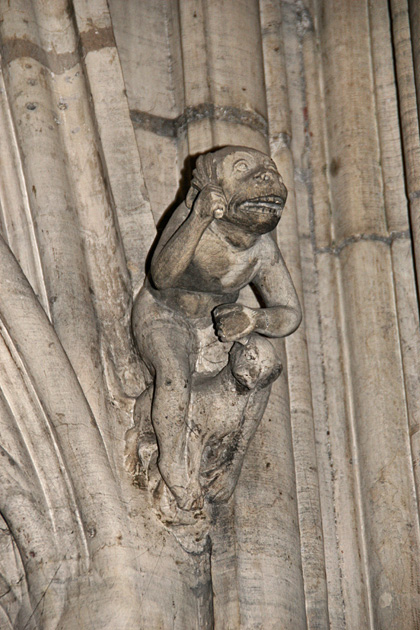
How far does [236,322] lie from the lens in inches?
118

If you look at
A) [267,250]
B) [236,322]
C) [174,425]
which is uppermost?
[267,250]

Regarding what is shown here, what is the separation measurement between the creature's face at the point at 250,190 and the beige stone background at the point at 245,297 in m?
0.42

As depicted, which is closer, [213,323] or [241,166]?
[241,166]

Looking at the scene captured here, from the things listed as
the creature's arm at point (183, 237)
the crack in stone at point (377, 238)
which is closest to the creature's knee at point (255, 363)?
the creature's arm at point (183, 237)

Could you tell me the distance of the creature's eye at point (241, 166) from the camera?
2945 millimetres

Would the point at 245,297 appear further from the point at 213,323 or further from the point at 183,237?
the point at 183,237

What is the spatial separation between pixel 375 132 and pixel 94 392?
1.35m

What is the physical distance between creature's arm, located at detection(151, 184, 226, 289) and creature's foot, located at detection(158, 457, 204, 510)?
1.45ft

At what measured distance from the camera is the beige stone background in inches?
115

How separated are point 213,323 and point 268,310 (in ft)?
0.53

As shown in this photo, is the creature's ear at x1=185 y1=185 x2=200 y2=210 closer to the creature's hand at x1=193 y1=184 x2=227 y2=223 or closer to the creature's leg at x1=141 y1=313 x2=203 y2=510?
the creature's hand at x1=193 y1=184 x2=227 y2=223

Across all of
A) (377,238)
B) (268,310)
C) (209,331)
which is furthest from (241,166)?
(377,238)

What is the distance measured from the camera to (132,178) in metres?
3.34

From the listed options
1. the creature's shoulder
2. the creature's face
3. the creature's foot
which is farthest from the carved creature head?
the creature's foot
